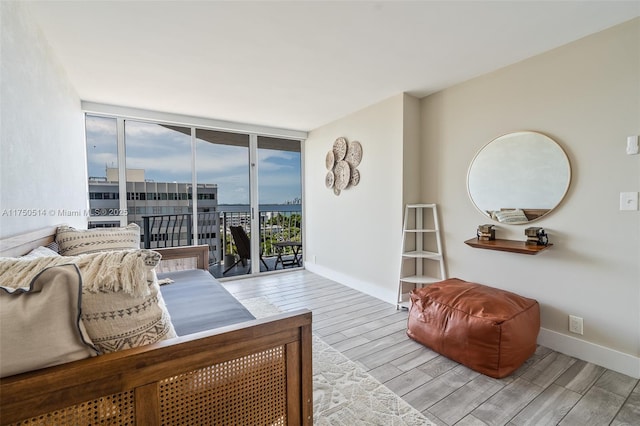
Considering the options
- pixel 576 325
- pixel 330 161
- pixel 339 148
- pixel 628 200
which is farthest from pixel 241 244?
pixel 628 200

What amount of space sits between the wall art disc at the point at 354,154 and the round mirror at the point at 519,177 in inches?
54.5

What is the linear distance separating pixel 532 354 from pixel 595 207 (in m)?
1.18

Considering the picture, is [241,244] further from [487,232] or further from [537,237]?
[537,237]

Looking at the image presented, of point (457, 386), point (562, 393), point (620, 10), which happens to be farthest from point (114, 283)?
point (620, 10)

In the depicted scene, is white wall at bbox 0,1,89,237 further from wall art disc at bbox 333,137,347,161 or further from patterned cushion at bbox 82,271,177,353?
wall art disc at bbox 333,137,347,161

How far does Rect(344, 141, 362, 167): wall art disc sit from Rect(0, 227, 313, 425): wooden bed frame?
2902mm

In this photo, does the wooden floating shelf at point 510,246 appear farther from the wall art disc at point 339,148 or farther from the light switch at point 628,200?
the wall art disc at point 339,148

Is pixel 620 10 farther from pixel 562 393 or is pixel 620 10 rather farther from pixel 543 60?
pixel 562 393

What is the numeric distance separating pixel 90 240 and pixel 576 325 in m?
3.59

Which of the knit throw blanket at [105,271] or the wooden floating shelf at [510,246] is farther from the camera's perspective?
the wooden floating shelf at [510,246]

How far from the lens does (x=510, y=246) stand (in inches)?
87.7

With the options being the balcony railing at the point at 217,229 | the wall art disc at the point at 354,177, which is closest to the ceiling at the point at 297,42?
the wall art disc at the point at 354,177

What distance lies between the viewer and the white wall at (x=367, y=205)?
315 cm

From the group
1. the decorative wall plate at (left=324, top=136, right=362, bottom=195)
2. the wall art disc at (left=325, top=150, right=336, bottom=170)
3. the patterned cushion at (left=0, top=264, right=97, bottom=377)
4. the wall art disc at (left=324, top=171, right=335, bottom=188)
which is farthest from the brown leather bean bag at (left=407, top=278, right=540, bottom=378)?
the wall art disc at (left=325, top=150, right=336, bottom=170)
